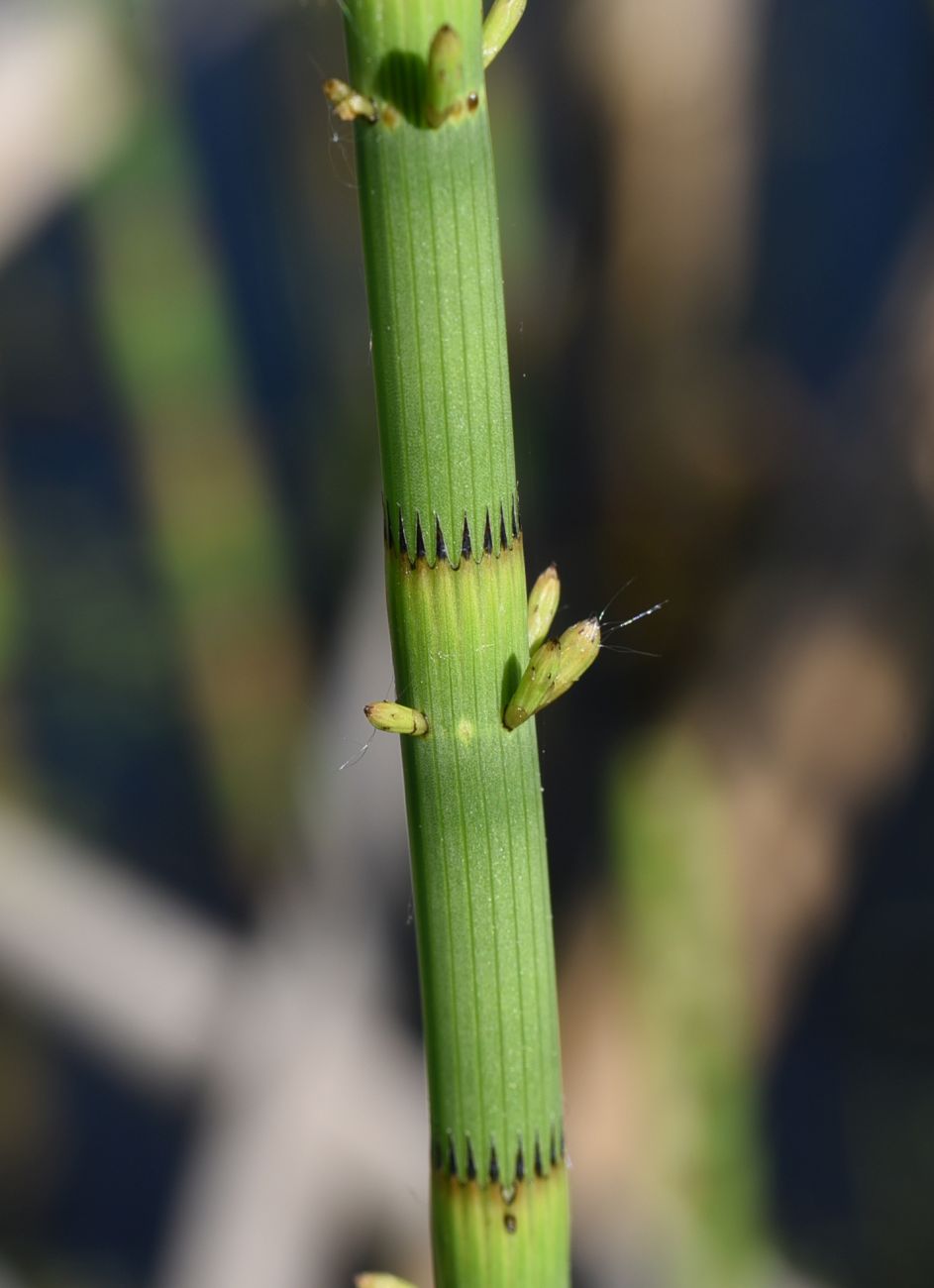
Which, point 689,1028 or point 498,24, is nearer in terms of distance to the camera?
point 498,24

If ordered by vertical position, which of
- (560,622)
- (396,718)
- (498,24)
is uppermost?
(560,622)

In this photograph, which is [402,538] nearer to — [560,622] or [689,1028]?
[560,622]

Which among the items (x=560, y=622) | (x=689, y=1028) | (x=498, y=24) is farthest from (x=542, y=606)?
(x=689, y=1028)

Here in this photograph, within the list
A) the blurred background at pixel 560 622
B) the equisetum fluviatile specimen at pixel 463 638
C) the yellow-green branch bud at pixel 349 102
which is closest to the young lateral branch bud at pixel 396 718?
the equisetum fluviatile specimen at pixel 463 638

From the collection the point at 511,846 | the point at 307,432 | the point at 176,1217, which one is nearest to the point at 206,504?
the point at 307,432

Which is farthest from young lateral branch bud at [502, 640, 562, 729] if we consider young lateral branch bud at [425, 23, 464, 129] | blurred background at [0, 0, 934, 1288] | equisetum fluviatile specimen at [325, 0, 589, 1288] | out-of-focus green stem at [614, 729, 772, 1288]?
out-of-focus green stem at [614, 729, 772, 1288]

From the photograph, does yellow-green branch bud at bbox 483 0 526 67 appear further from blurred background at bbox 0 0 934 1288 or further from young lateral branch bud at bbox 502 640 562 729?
blurred background at bbox 0 0 934 1288

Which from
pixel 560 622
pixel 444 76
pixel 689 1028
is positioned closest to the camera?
pixel 444 76
